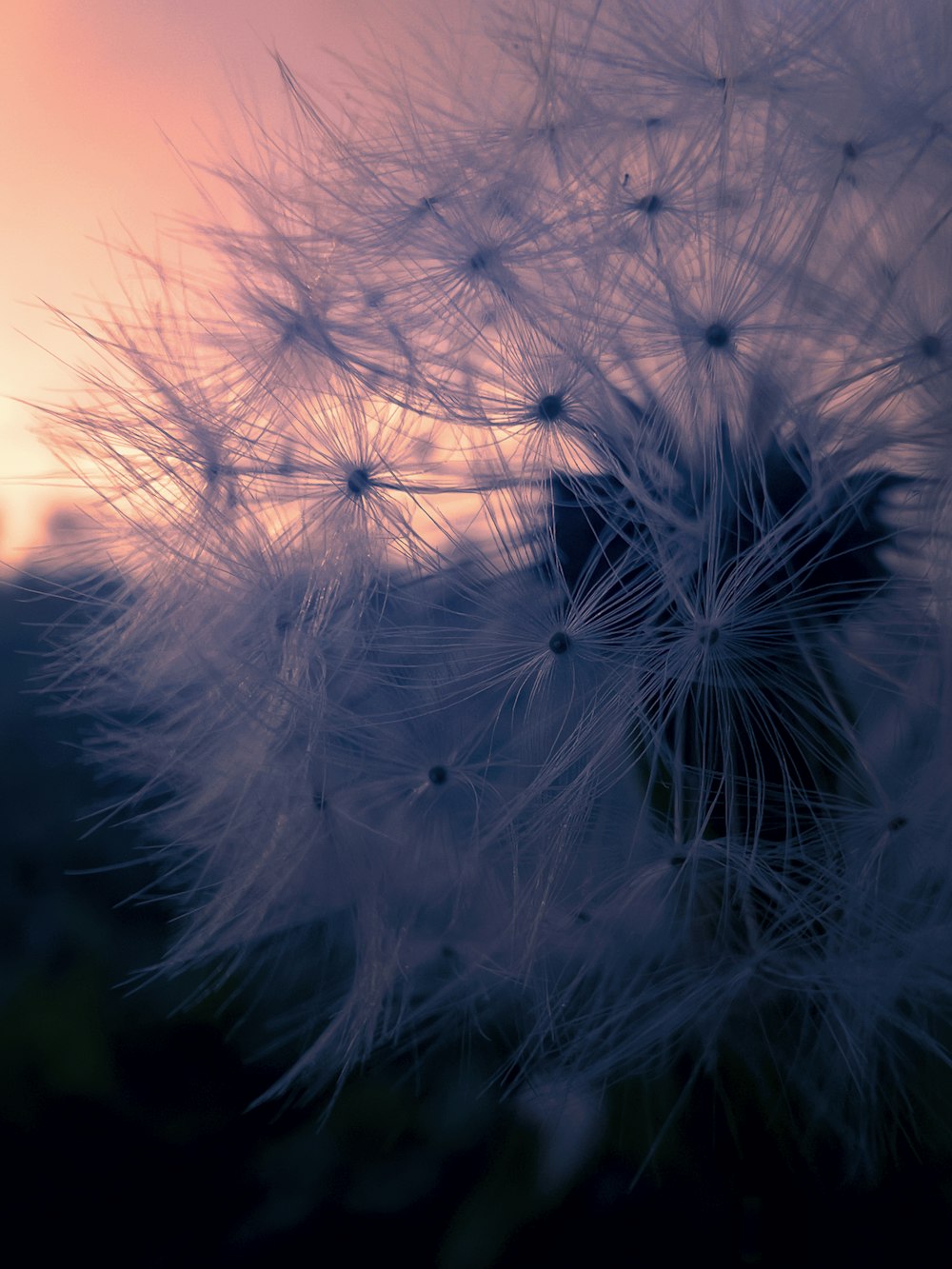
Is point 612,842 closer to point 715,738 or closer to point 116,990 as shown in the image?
point 715,738

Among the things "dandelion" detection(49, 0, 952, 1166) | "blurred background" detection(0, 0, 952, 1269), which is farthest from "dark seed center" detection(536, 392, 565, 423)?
"blurred background" detection(0, 0, 952, 1269)

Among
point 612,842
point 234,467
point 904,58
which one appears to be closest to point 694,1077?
point 612,842

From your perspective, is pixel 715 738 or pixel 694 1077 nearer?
pixel 715 738

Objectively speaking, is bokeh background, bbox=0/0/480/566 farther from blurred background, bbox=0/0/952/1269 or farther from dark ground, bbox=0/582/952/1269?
dark ground, bbox=0/582/952/1269

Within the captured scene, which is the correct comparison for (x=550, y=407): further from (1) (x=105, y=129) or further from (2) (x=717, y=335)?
(1) (x=105, y=129)

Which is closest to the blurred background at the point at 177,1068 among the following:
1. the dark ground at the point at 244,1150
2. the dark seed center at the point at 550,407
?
the dark ground at the point at 244,1150

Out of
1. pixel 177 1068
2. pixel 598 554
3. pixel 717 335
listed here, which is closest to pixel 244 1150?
pixel 177 1068
